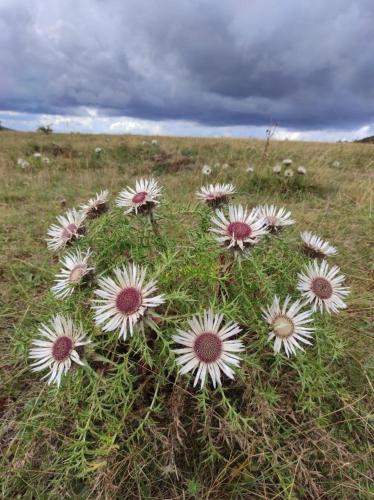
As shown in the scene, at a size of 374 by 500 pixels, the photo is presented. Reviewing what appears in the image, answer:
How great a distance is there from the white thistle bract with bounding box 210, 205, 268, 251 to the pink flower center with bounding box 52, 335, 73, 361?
661mm

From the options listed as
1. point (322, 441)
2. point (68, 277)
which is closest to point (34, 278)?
point (68, 277)

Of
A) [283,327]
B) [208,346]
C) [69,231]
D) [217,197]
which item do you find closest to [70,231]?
[69,231]

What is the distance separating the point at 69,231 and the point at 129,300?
554 millimetres

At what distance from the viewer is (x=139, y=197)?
161 centimetres

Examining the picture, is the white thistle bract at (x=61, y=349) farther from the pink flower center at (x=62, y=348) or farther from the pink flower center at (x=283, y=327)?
the pink flower center at (x=283, y=327)

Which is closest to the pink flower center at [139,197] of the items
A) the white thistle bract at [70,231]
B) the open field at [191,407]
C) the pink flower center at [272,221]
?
the open field at [191,407]

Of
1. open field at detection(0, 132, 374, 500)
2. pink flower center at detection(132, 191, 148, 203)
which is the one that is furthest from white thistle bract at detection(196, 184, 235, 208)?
pink flower center at detection(132, 191, 148, 203)

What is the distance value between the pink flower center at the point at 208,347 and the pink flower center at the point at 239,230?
379 millimetres

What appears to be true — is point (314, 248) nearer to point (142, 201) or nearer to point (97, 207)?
point (142, 201)

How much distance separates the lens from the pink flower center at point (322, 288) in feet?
5.02

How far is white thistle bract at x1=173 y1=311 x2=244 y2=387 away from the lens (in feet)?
4.12

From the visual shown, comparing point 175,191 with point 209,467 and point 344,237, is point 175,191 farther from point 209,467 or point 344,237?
point 209,467

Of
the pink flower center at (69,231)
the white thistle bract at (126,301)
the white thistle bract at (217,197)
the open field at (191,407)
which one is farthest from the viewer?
the white thistle bract at (217,197)

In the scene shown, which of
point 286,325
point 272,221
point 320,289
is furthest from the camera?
point 272,221
